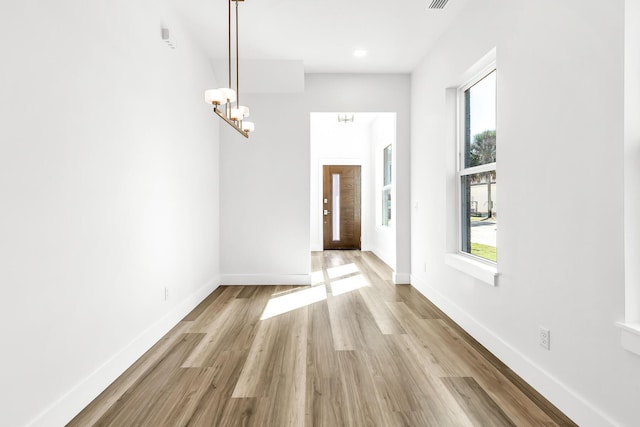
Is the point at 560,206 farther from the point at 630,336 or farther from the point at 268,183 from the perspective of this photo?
the point at 268,183

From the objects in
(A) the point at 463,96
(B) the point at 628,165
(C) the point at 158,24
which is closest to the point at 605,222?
(B) the point at 628,165

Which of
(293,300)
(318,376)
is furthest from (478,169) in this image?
(293,300)

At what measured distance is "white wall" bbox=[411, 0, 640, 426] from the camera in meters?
1.53

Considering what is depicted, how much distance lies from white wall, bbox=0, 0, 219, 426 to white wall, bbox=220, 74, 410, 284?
138cm

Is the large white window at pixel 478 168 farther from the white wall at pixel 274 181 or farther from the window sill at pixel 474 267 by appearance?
the white wall at pixel 274 181

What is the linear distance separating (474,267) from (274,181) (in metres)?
2.65

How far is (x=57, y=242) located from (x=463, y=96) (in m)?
3.33

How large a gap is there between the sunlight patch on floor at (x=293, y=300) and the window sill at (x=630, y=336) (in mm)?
2581

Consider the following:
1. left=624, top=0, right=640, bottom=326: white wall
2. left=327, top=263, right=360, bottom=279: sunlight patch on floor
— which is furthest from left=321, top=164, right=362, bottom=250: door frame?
left=624, top=0, right=640, bottom=326: white wall

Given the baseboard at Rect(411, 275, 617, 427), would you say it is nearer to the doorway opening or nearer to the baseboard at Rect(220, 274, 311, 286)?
the baseboard at Rect(220, 274, 311, 286)

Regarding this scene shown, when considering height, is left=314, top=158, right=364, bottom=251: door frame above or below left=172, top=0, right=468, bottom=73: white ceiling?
below

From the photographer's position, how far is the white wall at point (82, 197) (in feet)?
4.78

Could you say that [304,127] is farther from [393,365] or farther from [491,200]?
[393,365]

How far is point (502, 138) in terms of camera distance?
245cm
